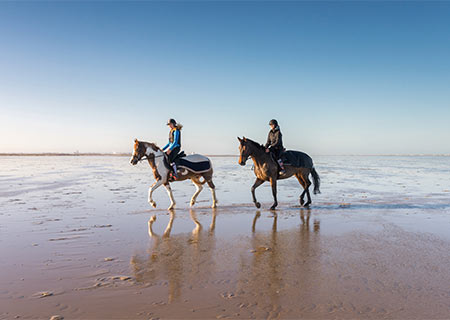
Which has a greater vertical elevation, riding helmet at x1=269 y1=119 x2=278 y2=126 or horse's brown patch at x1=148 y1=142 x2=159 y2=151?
riding helmet at x1=269 y1=119 x2=278 y2=126

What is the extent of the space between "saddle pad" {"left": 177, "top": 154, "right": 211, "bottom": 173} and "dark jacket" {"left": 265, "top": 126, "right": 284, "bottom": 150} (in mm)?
2262

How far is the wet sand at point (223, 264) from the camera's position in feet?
9.90

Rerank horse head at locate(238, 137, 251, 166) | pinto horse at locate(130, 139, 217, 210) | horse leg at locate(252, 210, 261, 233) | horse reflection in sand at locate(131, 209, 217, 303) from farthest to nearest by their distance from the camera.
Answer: pinto horse at locate(130, 139, 217, 210) < horse head at locate(238, 137, 251, 166) < horse leg at locate(252, 210, 261, 233) < horse reflection in sand at locate(131, 209, 217, 303)

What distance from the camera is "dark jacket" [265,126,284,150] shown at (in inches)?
385

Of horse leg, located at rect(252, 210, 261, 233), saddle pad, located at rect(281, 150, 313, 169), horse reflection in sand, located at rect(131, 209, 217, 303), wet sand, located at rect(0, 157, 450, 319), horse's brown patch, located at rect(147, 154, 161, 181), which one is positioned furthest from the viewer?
saddle pad, located at rect(281, 150, 313, 169)

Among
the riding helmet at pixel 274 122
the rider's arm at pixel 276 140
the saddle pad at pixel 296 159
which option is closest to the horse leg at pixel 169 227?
the rider's arm at pixel 276 140

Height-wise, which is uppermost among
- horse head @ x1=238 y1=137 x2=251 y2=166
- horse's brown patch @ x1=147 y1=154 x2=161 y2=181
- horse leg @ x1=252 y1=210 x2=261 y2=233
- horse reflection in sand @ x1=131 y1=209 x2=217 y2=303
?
horse head @ x1=238 y1=137 x2=251 y2=166

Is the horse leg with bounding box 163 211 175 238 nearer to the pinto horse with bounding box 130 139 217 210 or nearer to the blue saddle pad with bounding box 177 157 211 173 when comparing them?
the pinto horse with bounding box 130 139 217 210

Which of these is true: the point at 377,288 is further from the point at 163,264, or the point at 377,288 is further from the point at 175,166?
the point at 175,166

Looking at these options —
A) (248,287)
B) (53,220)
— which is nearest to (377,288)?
(248,287)

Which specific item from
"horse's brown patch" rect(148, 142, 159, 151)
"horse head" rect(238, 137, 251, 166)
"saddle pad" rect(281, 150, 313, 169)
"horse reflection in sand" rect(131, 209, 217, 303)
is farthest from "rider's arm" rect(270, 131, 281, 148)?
"horse reflection in sand" rect(131, 209, 217, 303)

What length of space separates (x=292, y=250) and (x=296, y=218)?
2941 mm

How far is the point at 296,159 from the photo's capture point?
10273 millimetres

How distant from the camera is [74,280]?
3.66m
